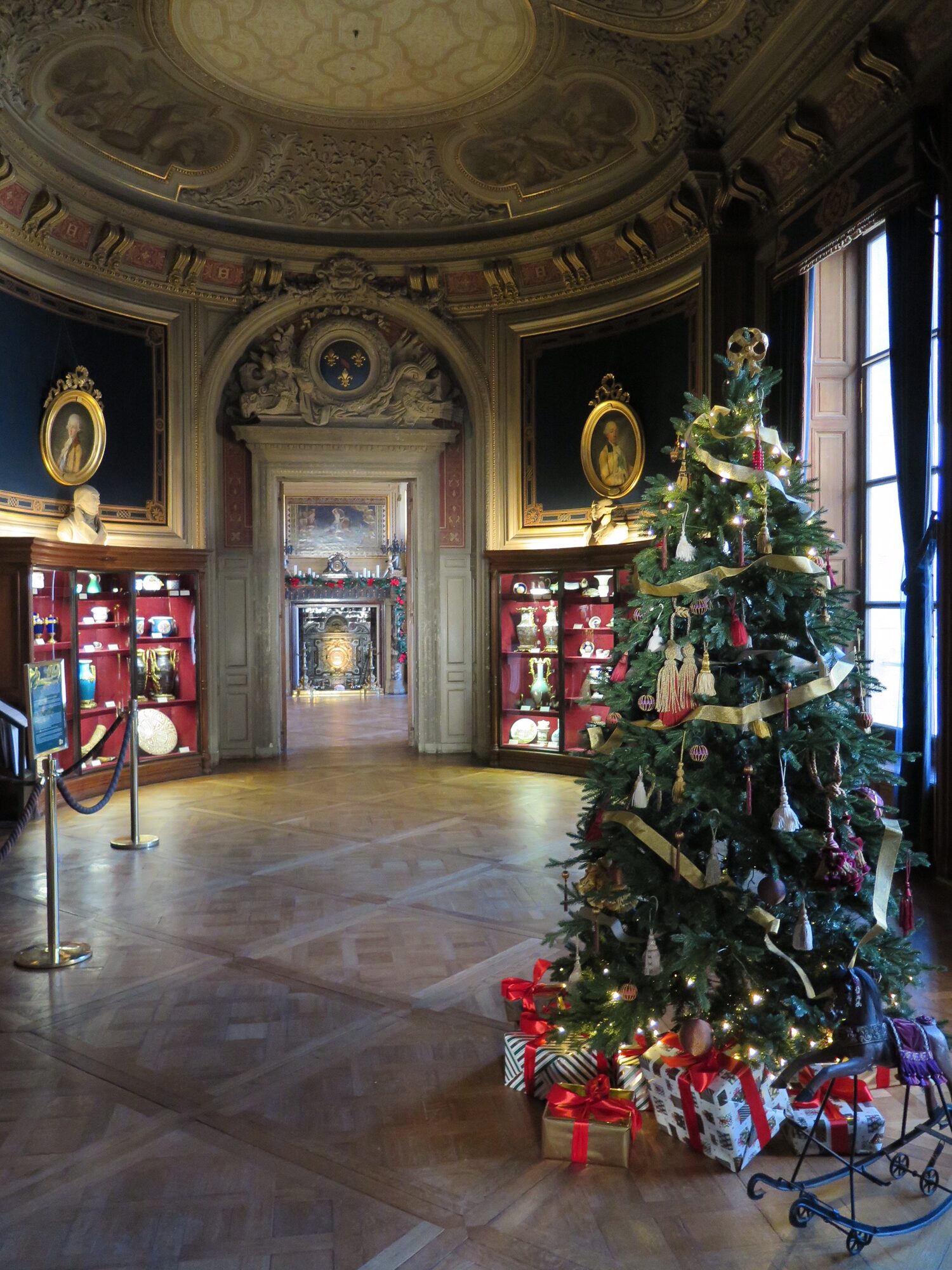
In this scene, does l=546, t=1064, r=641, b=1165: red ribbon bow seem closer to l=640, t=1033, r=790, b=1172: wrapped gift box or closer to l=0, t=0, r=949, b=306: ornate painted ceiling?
l=640, t=1033, r=790, b=1172: wrapped gift box

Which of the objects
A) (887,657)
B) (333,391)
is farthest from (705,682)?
(333,391)

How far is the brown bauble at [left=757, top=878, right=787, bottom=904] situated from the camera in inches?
124

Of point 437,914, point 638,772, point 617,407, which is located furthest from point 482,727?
point 638,772

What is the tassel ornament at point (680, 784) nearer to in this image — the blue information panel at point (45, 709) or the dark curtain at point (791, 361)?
the blue information panel at point (45, 709)

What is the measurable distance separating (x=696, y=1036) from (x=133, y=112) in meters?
9.27

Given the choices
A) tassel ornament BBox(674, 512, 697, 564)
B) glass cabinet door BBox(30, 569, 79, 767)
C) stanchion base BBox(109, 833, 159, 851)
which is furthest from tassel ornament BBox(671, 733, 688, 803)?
glass cabinet door BBox(30, 569, 79, 767)

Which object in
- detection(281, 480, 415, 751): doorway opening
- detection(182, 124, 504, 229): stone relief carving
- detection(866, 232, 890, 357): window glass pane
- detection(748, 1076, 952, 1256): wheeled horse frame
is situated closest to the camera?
detection(748, 1076, 952, 1256): wheeled horse frame

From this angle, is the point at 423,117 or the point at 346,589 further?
the point at 346,589

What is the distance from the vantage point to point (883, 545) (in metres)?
7.15

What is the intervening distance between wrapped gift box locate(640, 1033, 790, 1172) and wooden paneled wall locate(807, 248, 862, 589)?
198 inches

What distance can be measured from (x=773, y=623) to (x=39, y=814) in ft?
24.1

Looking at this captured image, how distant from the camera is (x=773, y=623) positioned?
347 centimetres

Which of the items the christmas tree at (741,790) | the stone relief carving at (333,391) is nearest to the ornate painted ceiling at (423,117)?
the stone relief carving at (333,391)

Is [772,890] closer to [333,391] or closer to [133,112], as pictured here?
[133,112]
